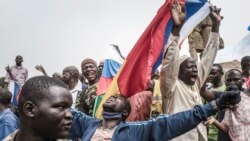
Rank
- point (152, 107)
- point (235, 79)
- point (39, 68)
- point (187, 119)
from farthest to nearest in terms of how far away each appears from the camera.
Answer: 1. point (39, 68)
2. point (235, 79)
3. point (152, 107)
4. point (187, 119)

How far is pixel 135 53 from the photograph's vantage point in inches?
245

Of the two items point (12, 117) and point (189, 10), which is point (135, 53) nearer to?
point (189, 10)

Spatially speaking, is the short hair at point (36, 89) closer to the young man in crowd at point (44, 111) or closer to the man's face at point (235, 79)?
the young man in crowd at point (44, 111)

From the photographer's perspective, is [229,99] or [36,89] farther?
[229,99]

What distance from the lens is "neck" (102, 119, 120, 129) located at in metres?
5.45

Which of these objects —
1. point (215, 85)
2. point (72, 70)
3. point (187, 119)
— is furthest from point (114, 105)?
point (72, 70)

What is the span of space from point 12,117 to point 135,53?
1.96 m

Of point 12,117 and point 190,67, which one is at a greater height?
point 190,67

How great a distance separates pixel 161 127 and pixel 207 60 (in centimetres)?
193

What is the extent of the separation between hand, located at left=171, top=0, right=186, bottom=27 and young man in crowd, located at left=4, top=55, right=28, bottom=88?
8326mm

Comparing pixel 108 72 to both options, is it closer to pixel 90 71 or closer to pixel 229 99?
pixel 90 71

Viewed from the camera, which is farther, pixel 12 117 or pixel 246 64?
pixel 246 64

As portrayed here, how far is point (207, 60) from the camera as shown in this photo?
6121 millimetres

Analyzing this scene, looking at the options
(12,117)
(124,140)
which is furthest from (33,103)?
(12,117)
